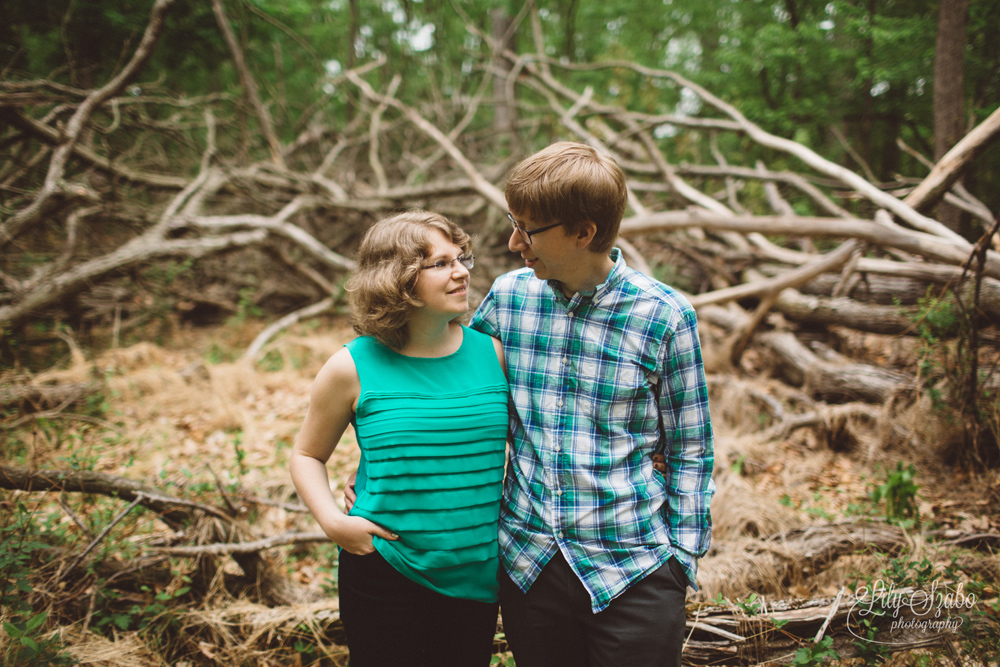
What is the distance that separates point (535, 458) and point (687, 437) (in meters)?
0.46

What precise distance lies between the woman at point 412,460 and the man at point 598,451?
0.13m

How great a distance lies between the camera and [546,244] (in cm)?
155

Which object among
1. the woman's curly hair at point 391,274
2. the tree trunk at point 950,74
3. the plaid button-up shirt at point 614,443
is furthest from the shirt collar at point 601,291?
the tree trunk at point 950,74

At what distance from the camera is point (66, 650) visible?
2.08 metres

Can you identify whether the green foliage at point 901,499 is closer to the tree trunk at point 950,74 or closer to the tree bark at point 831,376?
the tree bark at point 831,376

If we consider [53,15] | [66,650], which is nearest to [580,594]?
[66,650]

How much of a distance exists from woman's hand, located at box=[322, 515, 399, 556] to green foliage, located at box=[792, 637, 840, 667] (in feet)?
5.09

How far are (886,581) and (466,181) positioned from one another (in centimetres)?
608

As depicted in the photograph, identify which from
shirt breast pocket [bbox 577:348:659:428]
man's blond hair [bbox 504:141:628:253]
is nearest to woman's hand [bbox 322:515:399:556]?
shirt breast pocket [bbox 577:348:659:428]

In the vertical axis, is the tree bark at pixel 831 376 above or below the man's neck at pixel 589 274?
below

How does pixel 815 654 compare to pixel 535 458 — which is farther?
pixel 815 654

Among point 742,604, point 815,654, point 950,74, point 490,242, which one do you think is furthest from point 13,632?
point 950,74

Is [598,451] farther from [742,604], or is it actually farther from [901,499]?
[901,499]

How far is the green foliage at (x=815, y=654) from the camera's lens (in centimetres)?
191
